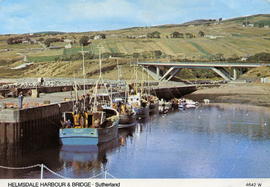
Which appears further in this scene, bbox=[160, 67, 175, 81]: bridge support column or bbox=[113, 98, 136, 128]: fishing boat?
bbox=[160, 67, 175, 81]: bridge support column

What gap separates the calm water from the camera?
1214cm

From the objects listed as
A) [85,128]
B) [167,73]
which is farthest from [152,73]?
[85,128]

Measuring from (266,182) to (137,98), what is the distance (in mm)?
20558

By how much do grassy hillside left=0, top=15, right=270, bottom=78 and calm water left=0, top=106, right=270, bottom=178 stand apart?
24749 millimetres

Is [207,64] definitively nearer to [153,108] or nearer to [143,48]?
[143,48]

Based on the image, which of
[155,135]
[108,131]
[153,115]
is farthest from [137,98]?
[108,131]

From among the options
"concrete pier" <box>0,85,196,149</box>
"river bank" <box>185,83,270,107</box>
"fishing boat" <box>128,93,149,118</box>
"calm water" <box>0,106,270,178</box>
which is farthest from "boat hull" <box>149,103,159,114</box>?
"concrete pier" <box>0,85,196,149</box>

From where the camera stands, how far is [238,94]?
1754 inches

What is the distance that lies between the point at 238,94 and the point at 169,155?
30.7 m

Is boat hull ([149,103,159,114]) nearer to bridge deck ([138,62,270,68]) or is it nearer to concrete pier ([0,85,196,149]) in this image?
concrete pier ([0,85,196,149])

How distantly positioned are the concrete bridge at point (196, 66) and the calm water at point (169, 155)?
2991 centimetres

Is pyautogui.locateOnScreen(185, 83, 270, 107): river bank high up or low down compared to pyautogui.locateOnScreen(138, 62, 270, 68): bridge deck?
down

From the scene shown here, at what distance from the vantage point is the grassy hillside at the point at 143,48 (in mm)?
51250

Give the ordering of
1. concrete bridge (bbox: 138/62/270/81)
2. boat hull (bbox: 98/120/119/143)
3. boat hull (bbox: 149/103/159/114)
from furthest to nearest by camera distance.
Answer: concrete bridge (bbox: 138/62/270/81) → boat hull (bbox: 149/103/159/114) → boat hull (bbox: 98/120/119/143)
